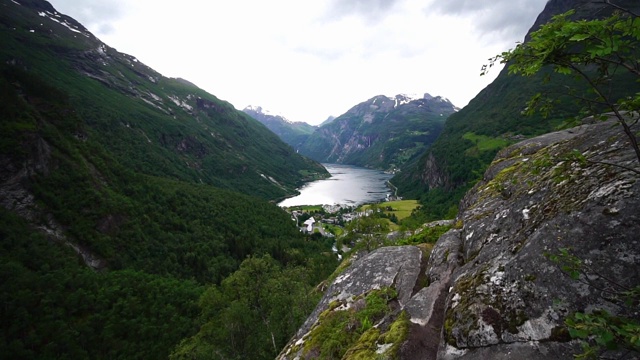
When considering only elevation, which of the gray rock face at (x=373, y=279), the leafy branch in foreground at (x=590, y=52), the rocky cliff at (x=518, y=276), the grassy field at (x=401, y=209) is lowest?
the grassy field at (x=401, y=209)

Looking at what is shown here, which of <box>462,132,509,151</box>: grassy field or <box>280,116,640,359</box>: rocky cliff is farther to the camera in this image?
<box>462,132,509,151</box>: grassy field

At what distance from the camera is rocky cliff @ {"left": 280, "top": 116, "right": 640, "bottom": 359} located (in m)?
5.36

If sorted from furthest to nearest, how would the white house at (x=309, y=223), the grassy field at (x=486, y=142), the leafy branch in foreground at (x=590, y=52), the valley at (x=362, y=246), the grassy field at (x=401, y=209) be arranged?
the white house at (x=309, y=223), the grassy field at (x=486, y=142), the grassy field at (x=401, y=209), the valley at (x=362, y=246), the leafy branch in foreground at (x=590, y=52)

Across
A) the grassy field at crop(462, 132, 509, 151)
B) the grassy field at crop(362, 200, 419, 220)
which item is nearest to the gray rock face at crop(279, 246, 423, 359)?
the grassy field at crop(362, 200, 419, 220)

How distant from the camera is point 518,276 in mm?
6559

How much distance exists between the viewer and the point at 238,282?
30.3 m

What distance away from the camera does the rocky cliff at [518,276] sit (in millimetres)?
5359

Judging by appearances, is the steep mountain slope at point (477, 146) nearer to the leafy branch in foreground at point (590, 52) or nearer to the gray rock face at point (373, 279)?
the gray rock face at point (373, 279)

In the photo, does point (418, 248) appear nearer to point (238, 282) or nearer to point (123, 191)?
point (238, 282)

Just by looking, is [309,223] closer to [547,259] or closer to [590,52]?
[547,259]

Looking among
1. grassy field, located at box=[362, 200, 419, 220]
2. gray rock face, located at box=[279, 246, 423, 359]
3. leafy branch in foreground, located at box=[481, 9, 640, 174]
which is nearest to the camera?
leafy branch in foreground, located at box=[481, 9, 640, 174]

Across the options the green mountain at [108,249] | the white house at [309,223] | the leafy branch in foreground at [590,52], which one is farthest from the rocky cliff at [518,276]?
the white house at [309,223]

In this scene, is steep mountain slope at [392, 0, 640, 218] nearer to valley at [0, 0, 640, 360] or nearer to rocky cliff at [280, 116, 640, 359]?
valley at [0, 0, 640, 360]

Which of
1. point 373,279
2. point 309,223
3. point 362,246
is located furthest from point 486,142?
point 373,279
